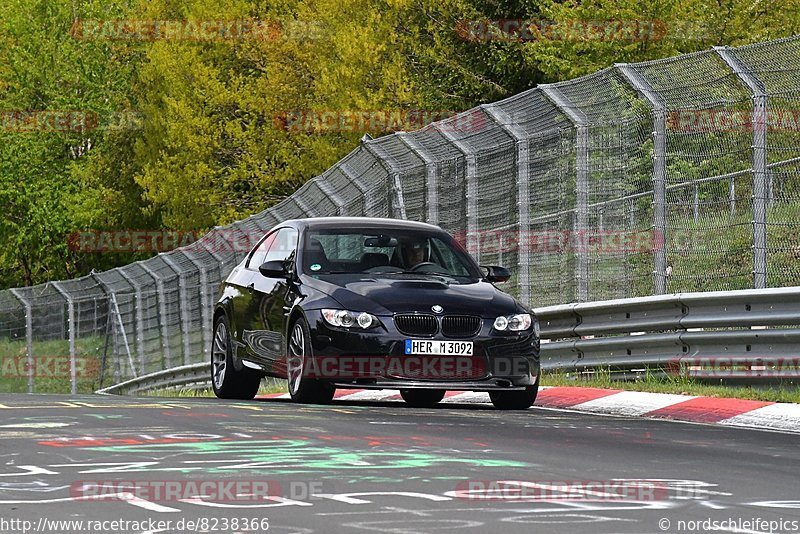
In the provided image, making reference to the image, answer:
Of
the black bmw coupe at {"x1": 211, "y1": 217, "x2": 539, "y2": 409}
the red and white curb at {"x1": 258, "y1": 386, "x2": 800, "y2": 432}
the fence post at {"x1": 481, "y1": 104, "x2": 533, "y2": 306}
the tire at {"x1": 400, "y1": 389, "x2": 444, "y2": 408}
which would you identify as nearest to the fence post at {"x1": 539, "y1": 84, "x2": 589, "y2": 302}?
the fence post at {"x1": 481, "y1": 104, "x2": 533, "y2": 306}

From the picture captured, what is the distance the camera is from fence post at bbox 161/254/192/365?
26750 mm

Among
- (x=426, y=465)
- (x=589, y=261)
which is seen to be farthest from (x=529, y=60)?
(x=426, y=465)

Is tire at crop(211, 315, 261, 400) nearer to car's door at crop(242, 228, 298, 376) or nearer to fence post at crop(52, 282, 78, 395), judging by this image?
car's door at crop(242, 228, 298, 376)

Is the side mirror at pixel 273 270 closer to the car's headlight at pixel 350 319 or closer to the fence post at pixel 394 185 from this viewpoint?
the car's headlight at pixel 350 319

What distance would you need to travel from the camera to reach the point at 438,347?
13227 mm

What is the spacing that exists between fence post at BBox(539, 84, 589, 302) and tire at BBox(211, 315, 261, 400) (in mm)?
3271

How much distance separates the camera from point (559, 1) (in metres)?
43.0

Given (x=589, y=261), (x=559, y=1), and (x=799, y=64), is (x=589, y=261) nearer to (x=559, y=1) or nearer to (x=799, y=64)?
(x=799, y=64)

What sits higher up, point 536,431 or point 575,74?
point 575,74

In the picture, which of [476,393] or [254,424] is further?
[476,393]

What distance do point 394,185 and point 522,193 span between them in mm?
3136

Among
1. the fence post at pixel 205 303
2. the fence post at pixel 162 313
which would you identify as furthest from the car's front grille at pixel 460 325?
the fence post at pixel 162 313

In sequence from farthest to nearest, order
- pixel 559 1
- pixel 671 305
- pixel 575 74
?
pixel 559 1 → pixel 575 74 → pixel 671 305

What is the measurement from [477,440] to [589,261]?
6.53 metres
